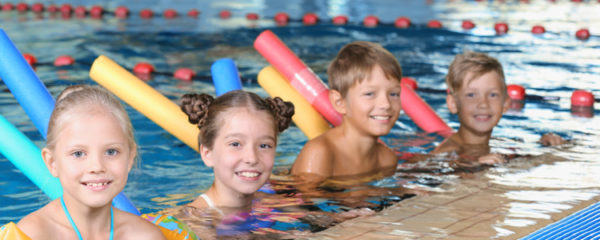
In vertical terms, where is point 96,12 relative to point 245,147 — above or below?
above

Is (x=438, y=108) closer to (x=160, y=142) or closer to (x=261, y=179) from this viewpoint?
(x=160, y=142)

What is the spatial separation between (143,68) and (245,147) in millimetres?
4678

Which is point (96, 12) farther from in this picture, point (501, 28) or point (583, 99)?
point (583, 99)

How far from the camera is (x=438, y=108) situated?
253 inches

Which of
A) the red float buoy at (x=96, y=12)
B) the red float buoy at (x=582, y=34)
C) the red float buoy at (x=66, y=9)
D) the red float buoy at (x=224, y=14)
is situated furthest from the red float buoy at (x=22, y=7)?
the red float buoy at (x=582, y=34)

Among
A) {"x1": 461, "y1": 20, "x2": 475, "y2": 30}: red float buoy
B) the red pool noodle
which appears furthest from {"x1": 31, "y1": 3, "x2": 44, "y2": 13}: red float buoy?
the red pool noodle

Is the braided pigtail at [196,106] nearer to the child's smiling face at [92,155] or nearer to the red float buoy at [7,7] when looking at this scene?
the child's smiling face at [92,155]

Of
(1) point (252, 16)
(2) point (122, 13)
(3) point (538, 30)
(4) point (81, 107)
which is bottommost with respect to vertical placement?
(4) point (81, 107)

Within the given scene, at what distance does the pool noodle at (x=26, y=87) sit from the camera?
3.14 meters

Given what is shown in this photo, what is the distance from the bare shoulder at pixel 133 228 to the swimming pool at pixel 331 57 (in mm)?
1273

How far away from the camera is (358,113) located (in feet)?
12.6

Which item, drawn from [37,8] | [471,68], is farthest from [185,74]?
[37,8]

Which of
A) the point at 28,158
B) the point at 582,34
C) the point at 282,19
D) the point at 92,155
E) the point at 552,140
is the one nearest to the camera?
the point at 92,155

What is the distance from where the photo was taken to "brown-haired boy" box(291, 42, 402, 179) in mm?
3764
